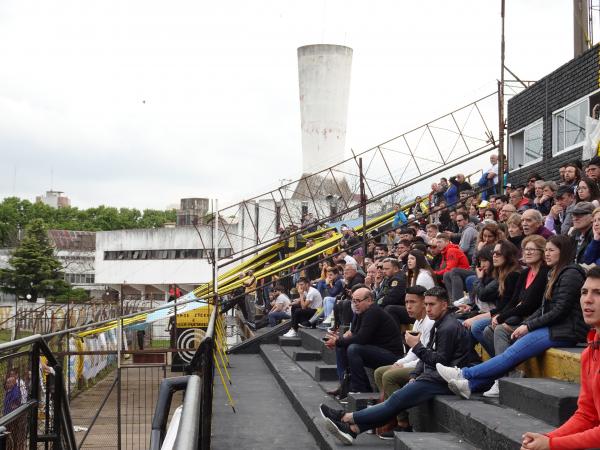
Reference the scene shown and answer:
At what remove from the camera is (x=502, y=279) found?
24.8 ft

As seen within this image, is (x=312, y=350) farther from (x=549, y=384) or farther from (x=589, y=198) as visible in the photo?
(x=549, y=384)

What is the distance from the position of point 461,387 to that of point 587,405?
215 centimetres

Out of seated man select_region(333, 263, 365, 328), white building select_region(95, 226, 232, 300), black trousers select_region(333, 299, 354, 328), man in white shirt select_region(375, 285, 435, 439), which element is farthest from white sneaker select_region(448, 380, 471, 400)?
white building select_region(95, 226, 232, 300)

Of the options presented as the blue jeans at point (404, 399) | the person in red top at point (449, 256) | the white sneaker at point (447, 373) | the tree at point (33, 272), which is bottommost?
the blue jeans at point (404, 399)

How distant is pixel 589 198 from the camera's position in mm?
8914

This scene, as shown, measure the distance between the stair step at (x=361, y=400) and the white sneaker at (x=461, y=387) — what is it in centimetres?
157

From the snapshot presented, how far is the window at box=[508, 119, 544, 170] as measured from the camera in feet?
59.0

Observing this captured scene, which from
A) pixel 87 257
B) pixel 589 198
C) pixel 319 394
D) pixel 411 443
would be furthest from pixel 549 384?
pixel 87 257

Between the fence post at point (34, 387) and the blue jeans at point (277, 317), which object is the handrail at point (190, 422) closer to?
the fence post at point (34, 387)

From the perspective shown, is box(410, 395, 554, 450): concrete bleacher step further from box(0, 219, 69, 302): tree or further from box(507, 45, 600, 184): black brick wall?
box(0, 219, 69, 302): tree

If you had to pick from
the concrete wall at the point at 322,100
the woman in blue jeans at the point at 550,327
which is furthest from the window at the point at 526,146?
the concrete wall at the point at 322,100

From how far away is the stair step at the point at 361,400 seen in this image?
7969mm

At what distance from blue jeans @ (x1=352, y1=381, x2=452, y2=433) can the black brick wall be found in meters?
9.97

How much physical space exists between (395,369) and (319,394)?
2931 mm
